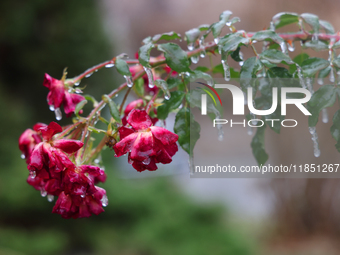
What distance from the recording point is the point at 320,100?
421mm

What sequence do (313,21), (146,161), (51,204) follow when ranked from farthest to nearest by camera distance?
1. (51,204)
2. (313,21)
3. (146,161)

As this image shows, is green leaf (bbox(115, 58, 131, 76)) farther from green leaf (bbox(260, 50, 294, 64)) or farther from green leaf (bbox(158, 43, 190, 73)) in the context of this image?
green leaf (bbox(260, 50, 294, 64))

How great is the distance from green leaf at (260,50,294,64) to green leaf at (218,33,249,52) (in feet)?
0.09

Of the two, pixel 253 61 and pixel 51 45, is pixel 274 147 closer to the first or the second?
pixel 51 45

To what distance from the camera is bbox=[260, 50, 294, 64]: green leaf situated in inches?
16.1

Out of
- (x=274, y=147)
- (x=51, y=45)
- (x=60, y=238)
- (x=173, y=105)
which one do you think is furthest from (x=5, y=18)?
(x=173, y=105)

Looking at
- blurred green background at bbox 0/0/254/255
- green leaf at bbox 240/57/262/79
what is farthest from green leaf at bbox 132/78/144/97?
blurred green background at bbox 0/0/254/255

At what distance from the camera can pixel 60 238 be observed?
2.06 m

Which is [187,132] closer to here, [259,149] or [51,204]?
[259,149]

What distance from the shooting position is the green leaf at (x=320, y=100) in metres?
0.42

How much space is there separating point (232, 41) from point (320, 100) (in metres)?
0.13

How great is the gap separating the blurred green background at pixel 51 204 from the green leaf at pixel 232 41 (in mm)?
1637

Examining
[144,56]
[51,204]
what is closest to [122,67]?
[144,56]

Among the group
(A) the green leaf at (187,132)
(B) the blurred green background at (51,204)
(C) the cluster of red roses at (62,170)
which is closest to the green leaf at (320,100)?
(A) the green leaf at (187,132)
